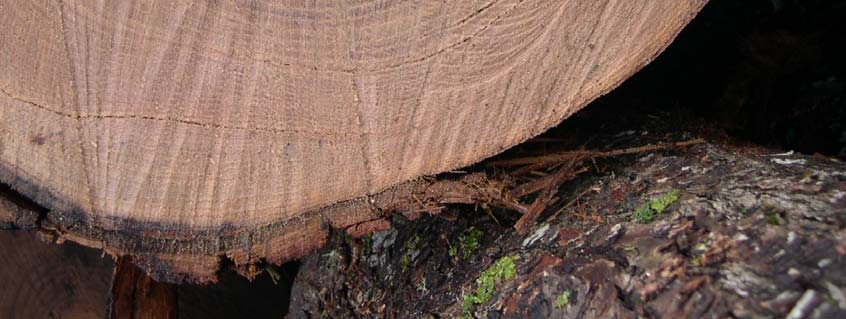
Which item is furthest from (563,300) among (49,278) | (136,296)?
(49,278)

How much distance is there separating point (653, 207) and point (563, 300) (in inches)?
9.1

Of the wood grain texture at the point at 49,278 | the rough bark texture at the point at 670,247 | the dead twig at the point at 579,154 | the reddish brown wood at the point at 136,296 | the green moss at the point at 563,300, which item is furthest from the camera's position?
the wood grain texture at the point at 49,278

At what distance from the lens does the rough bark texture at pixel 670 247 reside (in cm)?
103

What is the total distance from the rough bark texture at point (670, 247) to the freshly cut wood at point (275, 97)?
0.70 feet

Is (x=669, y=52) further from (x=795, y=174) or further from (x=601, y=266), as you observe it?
(x=601, y=266)

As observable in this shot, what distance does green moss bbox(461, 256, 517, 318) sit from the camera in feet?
4.53

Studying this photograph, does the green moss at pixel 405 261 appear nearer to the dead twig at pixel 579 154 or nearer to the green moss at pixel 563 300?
the dead twig at pixel 579 154

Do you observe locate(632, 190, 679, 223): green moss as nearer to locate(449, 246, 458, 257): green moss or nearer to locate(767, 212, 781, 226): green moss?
locate(767, 212, 781, 226): green moss

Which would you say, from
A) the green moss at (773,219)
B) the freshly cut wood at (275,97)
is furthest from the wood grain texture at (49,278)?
the green moss at (773,219)

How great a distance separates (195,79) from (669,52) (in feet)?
5.18

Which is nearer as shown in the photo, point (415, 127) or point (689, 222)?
point (689, 222)

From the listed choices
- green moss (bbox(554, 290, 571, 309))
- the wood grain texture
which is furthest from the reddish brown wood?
green moss (bbox(554, 290, 571, 309))

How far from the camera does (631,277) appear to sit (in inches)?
45.6

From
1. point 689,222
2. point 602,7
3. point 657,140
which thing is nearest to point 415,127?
point 602,7
